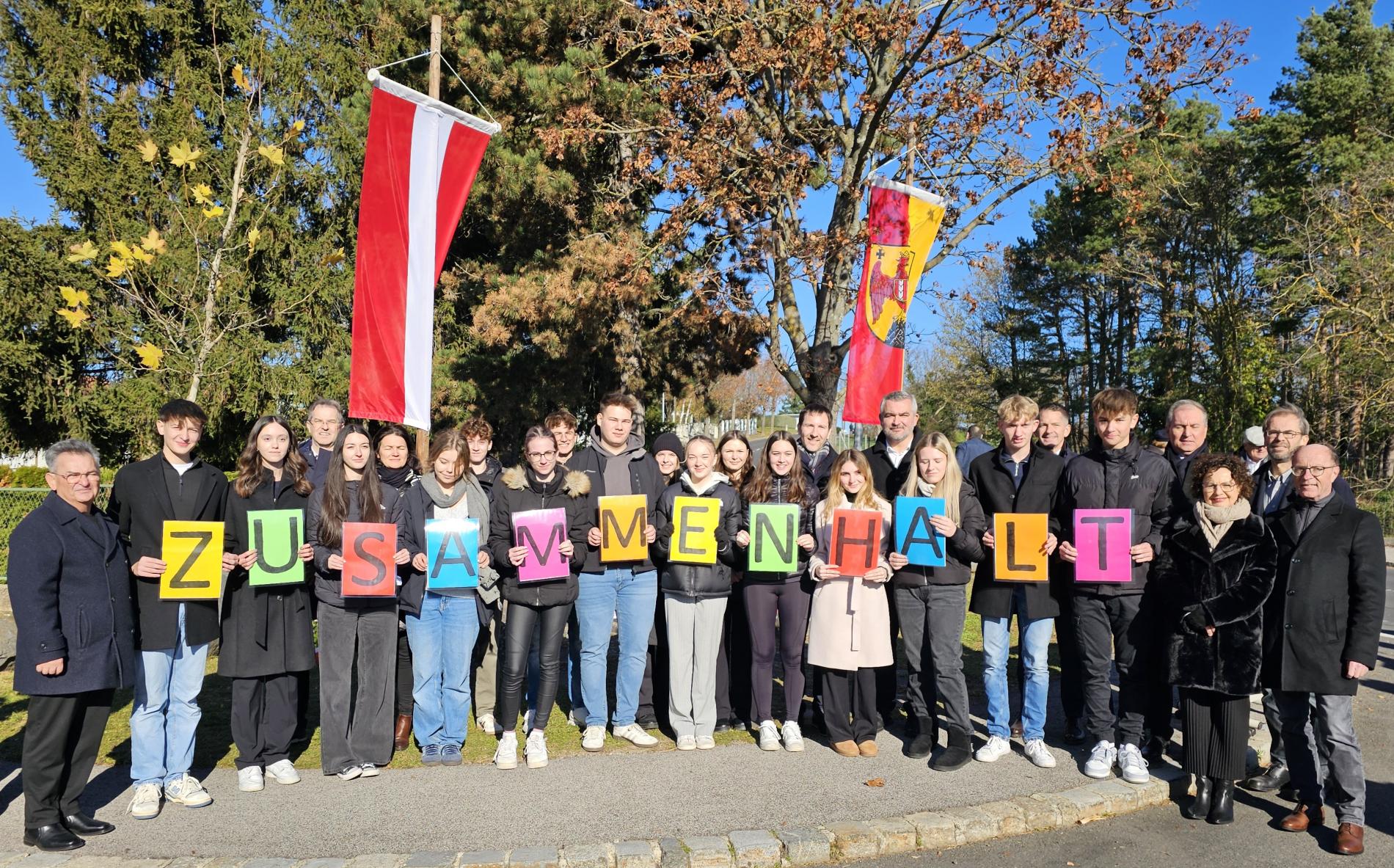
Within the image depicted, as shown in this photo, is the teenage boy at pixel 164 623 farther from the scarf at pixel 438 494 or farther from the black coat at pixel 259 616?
the scarf at pixel 438 494

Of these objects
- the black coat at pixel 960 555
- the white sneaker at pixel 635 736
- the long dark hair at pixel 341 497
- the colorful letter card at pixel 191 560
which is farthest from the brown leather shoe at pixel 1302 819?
the colorful letter card at pixel 191 560

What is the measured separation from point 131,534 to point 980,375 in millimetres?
47477

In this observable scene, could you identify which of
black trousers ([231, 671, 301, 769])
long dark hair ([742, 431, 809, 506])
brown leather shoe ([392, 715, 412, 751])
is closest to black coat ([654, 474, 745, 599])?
long dark hair ([742, 431, 809, 506])

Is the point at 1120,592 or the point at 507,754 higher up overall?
the point at 1120,592

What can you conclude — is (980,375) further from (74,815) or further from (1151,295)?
(74,815)

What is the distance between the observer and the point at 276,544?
5734mm

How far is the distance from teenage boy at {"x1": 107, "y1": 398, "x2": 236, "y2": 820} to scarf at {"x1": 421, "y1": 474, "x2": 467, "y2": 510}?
4.29ft

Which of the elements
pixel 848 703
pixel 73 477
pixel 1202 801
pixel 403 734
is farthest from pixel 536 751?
pixel 1202 801

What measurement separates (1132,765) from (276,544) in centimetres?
573

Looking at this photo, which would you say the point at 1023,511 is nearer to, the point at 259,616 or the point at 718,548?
the point at 718,548

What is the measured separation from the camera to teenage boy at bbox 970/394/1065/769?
6.17m

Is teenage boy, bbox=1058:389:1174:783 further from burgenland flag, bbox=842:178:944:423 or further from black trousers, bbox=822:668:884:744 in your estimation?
burgenland flag, bbox=842:178:944:423

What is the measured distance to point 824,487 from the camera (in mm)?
6898

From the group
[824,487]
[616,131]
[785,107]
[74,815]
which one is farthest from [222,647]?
[785,107]
